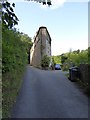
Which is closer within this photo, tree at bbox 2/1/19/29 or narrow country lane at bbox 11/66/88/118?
tree at bbox 2/1/19/29

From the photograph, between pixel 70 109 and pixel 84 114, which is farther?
pixel 70 109

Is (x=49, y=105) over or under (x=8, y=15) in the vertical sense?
under

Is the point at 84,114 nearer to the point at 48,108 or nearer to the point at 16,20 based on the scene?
the point at 48,108

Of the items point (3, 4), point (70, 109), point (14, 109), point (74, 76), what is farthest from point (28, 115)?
point (74, 76)

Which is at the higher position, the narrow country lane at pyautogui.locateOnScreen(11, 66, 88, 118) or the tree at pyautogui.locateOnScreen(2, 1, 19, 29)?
the tree at pyautogui.locateOnScreen(2, 1, 19, 29)

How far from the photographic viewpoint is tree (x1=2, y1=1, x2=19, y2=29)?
27.8 ft

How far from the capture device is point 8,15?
8.70 m

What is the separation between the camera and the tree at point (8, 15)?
8461mm

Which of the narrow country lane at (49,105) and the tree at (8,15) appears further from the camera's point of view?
the narrow country lane at (49,105)

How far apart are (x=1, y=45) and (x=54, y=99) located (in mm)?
5434

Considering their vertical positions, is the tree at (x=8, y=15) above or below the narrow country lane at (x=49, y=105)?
above

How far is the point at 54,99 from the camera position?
1220cm

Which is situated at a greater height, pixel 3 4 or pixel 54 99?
pixel 3 4

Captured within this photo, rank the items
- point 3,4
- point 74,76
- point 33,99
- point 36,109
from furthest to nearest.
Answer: point 74,76 → point 33,99 → point 36,109 → point 3,4
